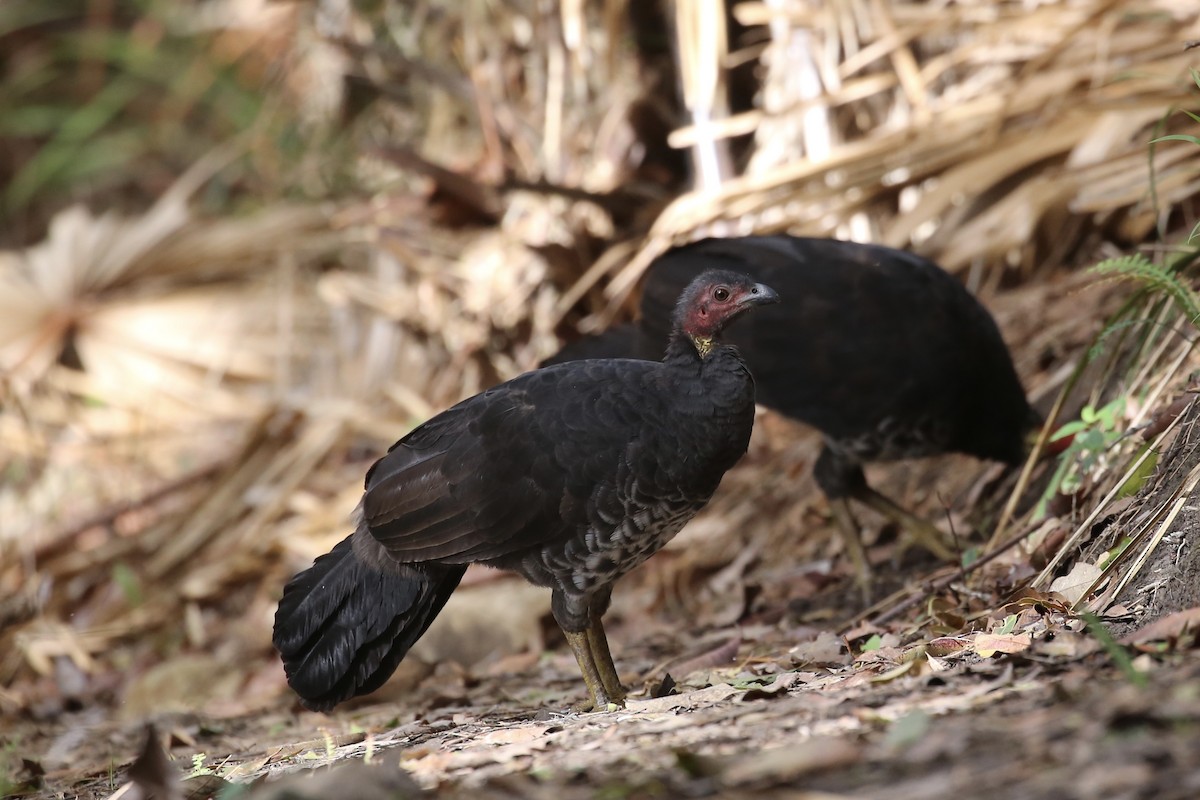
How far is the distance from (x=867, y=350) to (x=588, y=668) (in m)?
1.54

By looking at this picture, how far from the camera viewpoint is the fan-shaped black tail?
3639mm

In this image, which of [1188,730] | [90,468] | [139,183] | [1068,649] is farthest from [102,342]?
[1188,730]

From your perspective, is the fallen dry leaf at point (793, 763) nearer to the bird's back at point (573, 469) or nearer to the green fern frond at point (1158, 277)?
the bird's back at point (573, 469)

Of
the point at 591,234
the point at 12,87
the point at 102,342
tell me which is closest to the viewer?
the point at 591,234

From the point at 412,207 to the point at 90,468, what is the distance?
7.41ft

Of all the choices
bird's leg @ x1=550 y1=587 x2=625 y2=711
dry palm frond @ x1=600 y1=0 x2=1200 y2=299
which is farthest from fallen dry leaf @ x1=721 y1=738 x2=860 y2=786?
dry palm frond @ x1=600 y1=0 x2=1200 y2=299

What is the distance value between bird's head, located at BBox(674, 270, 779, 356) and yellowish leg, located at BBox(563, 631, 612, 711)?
0.85 metres

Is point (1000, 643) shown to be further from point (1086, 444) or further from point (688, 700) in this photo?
point (1086, 444)

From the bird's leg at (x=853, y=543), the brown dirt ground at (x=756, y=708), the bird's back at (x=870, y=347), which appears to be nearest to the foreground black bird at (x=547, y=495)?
the brown dirt ground at (x=756, y=708)

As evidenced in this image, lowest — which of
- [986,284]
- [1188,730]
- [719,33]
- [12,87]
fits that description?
[1188,730]

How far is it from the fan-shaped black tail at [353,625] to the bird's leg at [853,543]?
1.54 meters

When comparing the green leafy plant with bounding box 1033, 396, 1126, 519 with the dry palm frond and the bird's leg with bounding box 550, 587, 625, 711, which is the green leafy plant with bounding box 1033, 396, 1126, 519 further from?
the bird's leg with bounding box 550, 587, 625, 711

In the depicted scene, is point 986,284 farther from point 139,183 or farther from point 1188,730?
point 139,183

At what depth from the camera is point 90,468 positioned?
23.3 ft
